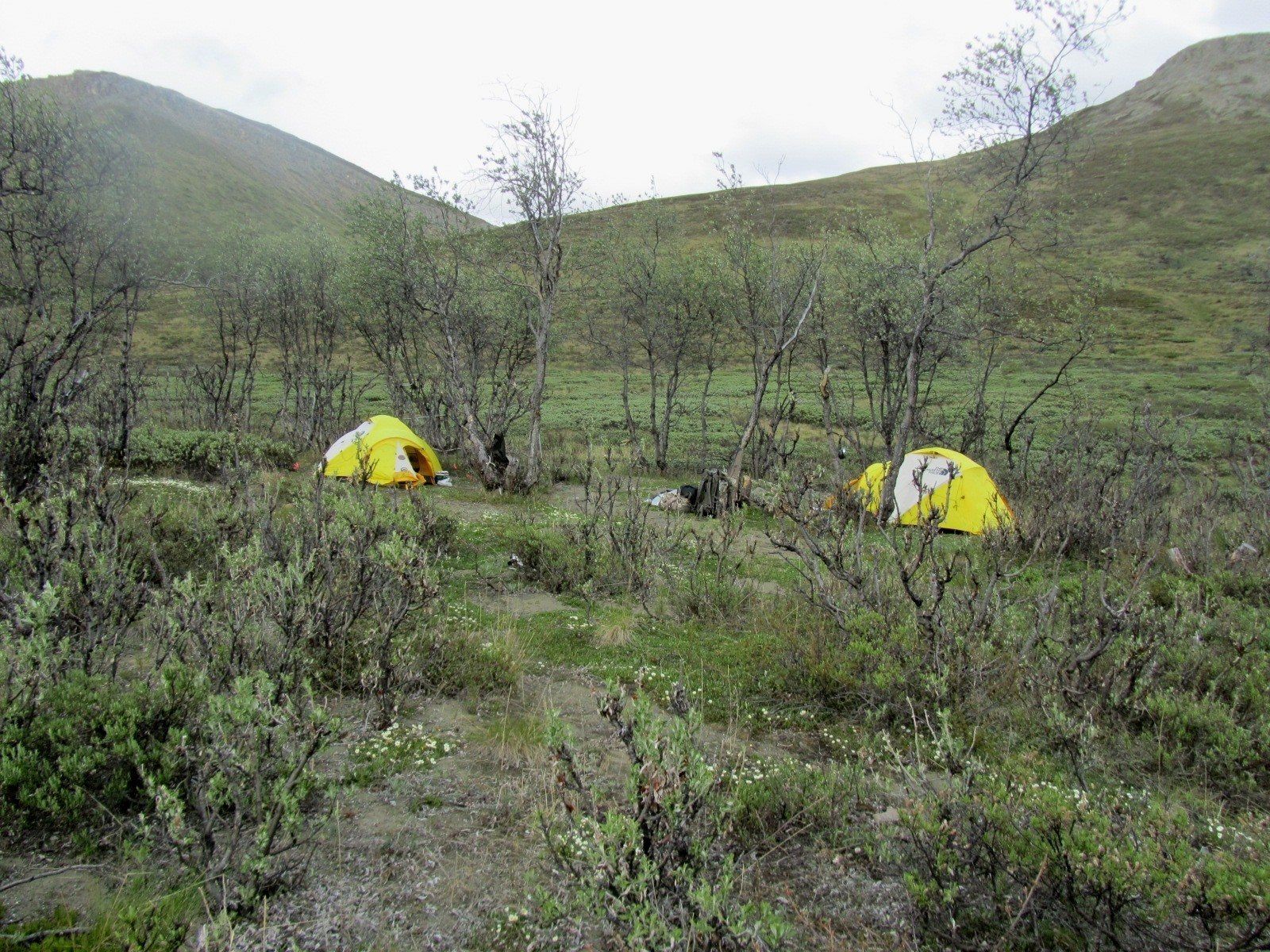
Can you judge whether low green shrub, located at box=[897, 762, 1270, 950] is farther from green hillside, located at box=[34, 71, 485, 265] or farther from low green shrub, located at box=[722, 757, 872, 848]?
green hillside, located at box=[34, 71, 485, 265]

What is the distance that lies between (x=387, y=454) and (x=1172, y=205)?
308 ft

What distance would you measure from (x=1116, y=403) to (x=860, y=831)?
39286 mm

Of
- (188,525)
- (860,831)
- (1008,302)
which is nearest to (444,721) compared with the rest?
(860,831)

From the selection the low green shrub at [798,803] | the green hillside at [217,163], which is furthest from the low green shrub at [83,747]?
the green hillside at [217,163]

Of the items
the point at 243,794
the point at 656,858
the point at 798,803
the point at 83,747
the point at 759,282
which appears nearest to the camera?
the point at 656,858

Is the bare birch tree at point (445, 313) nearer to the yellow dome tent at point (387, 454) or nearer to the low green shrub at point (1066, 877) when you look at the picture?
the yellow dome tent at point (387, 454)

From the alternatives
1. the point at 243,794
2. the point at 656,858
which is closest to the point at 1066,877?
the point at 656,858

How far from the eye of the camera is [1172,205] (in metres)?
78.4

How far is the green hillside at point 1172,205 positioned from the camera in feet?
186

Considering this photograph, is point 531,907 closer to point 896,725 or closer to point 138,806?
point 138,806

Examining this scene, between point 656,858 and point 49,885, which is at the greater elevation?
point 656,858

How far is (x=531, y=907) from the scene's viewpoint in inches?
129

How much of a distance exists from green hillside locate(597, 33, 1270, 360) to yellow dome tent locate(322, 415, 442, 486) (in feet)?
110

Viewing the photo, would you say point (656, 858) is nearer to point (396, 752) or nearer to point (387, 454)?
point (396, 752)
